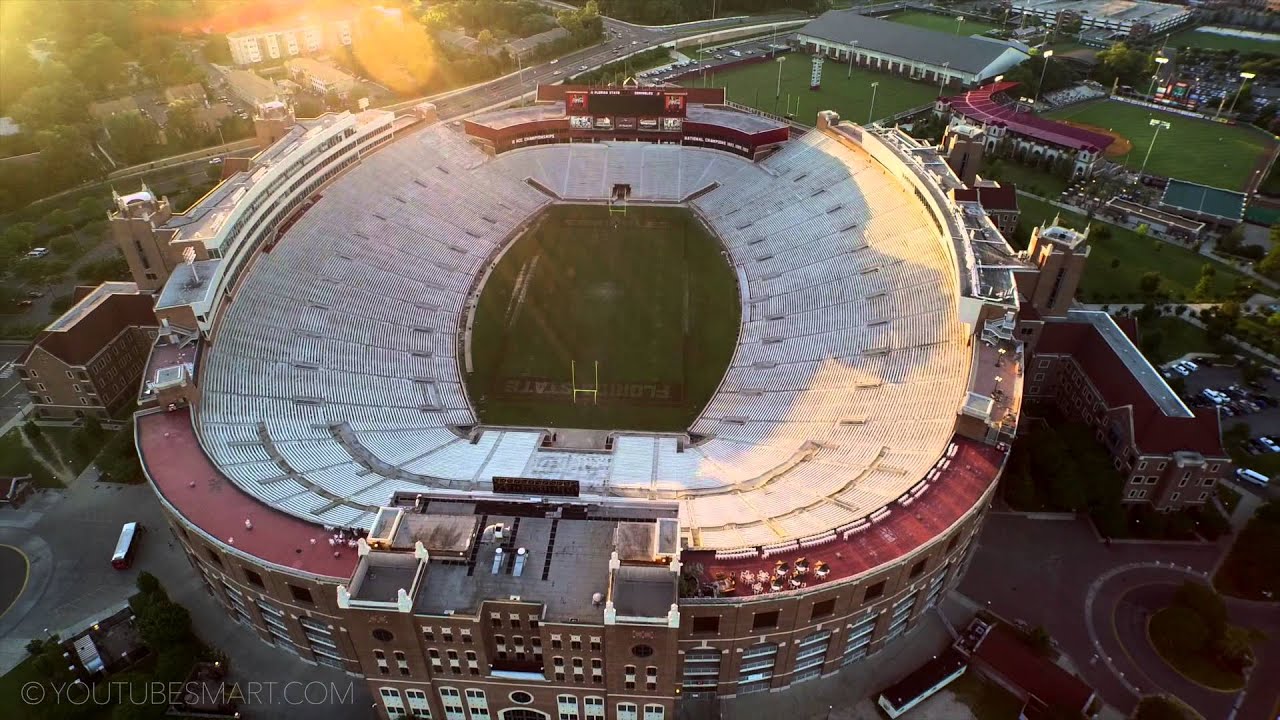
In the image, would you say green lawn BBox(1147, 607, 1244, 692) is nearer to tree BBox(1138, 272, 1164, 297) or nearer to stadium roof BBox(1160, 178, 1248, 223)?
tree BBox(1138, 272, 1164, 297)

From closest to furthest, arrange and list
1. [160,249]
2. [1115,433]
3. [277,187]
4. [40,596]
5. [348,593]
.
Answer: [348,593]
[40,596]
[1115,433]
[160,249]
[277,187]

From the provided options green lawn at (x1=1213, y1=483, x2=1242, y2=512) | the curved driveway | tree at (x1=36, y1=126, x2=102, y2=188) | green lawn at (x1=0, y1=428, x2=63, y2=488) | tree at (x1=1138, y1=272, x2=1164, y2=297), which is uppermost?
tree at (x1=36, y1=126, x2=102, y2=188)

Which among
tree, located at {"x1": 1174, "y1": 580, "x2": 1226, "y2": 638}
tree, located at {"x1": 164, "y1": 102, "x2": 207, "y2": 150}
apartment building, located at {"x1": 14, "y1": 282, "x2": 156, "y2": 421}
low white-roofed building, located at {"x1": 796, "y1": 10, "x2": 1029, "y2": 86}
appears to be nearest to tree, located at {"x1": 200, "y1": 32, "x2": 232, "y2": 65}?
tree, located at {"x1": 164, "y1": 102, "x2": 207, "y2": 150}

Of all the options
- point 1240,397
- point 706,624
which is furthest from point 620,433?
point 1240,397

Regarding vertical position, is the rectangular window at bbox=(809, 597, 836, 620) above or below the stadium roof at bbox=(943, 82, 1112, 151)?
below

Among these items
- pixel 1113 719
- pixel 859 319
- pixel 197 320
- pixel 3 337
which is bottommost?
pixel 1113 719

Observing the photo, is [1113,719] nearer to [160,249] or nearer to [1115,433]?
[1115,433]

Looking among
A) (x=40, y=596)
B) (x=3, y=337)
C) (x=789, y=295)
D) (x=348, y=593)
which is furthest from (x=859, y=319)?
(x=3, y=337)

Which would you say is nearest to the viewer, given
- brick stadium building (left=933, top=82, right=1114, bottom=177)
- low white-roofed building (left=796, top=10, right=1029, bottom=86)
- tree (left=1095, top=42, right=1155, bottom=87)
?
brick stadium building (left=933, top=82, right=1114, bottom=177)
